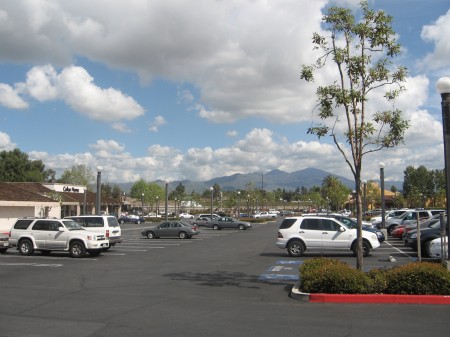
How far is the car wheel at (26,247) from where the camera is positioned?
71.9ft

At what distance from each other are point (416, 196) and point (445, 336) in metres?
81.8

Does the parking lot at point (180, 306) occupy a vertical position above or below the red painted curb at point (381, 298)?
below

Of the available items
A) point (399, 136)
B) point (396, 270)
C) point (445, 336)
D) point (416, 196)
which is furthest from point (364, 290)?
point (416, 196)

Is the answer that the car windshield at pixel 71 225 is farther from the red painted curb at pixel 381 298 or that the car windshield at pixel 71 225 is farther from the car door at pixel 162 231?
the red painted curb at pixel 381 298

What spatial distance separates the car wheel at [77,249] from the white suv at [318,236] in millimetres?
8532

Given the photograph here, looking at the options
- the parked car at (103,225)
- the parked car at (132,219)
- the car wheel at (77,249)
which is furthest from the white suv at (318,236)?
the parked car at (132,219)

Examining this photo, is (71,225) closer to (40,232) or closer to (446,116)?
(40,232)

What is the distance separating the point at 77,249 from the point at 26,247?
2.62m

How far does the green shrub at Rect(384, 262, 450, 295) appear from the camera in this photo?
1059 centimetres

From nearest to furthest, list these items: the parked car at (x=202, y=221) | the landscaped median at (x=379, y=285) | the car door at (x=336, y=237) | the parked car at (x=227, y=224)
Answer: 1. the landscaped median at (x=379, y=285)
2. the car door at (x=336, y=237)
3. the parked car at (x=227, y=224)
4. the parked car at (x=202, y=221)

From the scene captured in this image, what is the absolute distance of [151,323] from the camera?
8.83 m

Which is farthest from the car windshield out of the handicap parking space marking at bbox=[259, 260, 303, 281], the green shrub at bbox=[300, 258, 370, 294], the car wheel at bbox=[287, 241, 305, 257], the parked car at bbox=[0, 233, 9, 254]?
the green shrub at bbox=[300, 258, 370, 294]

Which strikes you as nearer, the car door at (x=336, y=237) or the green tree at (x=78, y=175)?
the car door at (x=336, y=237)

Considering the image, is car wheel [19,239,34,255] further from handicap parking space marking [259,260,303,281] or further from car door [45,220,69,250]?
handicap parking space marking [259,260,303,281]
